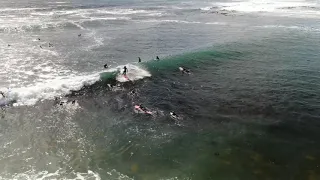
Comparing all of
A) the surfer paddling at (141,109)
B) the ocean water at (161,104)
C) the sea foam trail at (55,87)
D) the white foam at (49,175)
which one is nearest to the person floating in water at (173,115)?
the ocean water at (161,104)

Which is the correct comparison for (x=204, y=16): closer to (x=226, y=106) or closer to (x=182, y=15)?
(x=182, y=15)

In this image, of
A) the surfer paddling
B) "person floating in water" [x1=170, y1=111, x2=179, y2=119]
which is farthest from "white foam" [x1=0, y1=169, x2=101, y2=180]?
"person floating in water" [x1=170, y1=111, x2=179, y2=119]

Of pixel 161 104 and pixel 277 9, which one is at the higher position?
pixel 277 9

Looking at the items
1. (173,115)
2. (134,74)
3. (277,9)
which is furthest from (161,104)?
(277,9)

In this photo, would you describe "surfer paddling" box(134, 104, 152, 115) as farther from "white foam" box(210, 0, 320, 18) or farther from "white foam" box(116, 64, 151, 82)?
"white foam" box(210, 0, 320, 18)

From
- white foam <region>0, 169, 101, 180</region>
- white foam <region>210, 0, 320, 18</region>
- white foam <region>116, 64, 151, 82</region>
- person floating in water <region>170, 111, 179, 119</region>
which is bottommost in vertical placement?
white foam <region>0, 169, 101, 180</region>

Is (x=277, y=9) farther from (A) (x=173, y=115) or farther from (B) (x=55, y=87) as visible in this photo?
(B) (x=55, y=87)
